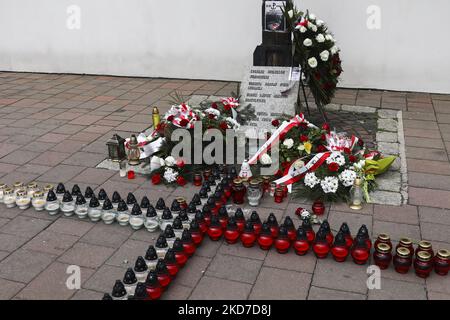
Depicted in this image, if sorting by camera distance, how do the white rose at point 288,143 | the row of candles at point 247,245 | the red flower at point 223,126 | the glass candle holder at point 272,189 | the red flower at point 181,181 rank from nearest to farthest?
the row of candles at point 247,245
the glass candle holder at point 272,189
the red flower at point 181,181
the white rose at point 288,143
the red flower at point 223,126

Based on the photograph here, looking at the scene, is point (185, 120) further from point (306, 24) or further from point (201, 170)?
point (306, 24)

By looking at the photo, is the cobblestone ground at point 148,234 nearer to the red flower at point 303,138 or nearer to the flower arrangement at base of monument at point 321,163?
the flower arrangement at base of monument at point 321,163

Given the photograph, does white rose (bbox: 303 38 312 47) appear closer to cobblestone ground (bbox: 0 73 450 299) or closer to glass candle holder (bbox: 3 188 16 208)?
cobblestone ground (bbox: 0 73 450 299)

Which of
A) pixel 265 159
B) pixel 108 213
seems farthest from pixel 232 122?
pixel 108 213

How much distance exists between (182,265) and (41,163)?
9.36 feet

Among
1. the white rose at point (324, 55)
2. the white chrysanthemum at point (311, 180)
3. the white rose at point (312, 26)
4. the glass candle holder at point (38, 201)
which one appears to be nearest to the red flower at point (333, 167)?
the white chrysanthemum at point (311, 180)

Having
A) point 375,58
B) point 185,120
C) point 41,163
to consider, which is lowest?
point 41,163

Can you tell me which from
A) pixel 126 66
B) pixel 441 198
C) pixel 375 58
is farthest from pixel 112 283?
pixel 126 66

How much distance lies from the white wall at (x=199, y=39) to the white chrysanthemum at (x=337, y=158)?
411 cm

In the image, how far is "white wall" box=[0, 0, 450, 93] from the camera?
25.6 feet

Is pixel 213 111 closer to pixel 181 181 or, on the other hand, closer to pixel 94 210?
pixel 181 181

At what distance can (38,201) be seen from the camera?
4.30 meters

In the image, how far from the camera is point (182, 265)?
3.42 m

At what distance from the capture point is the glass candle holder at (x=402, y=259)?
3.24m
